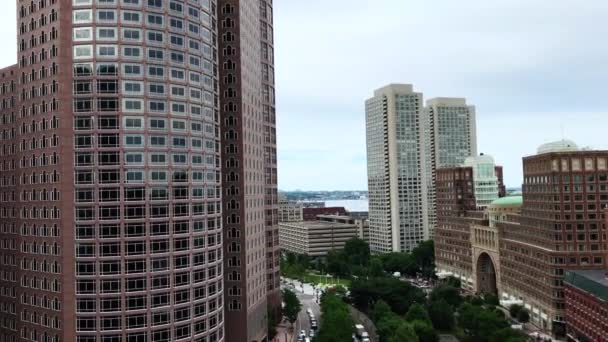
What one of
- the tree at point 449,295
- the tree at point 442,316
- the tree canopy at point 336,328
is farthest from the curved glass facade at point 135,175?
the tree at point 449,295

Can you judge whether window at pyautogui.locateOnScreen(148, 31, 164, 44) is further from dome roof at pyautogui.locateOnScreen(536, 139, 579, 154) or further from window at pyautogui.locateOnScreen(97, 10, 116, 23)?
dome roof at pyautogui.locateOnScreen(536, 139, 579, 154)

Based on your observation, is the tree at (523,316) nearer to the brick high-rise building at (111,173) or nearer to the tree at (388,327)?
the tree at (388,327)

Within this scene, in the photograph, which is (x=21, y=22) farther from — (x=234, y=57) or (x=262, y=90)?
(x=262, y=90)

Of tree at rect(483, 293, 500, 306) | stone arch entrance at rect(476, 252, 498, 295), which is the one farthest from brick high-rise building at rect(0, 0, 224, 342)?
stone arch entrance at rect(476, 252, 498, 295)

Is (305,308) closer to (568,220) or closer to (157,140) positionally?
(568,220)

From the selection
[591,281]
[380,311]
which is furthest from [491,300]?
[591,281]

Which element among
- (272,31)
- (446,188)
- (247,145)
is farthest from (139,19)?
(446,188)

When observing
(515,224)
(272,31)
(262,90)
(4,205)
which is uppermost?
(272,31)
